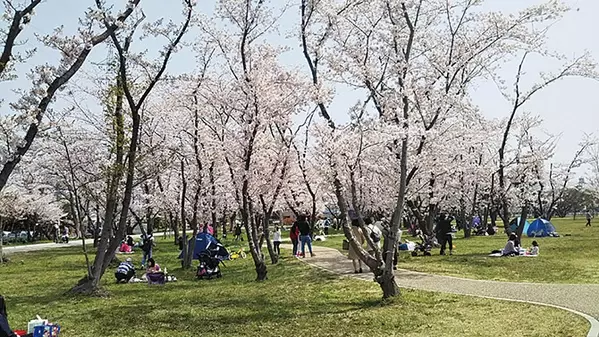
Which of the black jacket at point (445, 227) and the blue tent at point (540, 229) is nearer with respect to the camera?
the black jacket at point (445, 227)

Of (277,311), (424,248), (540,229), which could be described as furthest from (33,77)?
(540,229)

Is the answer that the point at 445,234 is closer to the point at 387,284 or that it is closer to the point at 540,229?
the point at 387,284

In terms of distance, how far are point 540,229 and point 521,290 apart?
23.8m

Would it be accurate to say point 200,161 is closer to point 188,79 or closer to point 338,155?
point 188,79

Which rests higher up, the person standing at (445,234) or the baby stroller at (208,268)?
the person standing at (445,234)

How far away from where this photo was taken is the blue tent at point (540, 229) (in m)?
33.3

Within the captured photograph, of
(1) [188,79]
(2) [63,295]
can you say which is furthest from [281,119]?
(2) [63,295]

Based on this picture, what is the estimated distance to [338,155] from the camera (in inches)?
533

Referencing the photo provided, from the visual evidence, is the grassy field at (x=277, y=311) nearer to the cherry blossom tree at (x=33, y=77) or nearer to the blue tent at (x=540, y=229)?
the cherry blossom tree at (x=33, y=77)

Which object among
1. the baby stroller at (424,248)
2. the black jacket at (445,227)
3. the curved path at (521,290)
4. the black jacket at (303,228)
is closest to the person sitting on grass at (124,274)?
the curved path at (521,290)

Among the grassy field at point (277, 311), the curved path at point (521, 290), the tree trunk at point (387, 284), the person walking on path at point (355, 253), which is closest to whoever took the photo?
the grassy field at point (277, 311)

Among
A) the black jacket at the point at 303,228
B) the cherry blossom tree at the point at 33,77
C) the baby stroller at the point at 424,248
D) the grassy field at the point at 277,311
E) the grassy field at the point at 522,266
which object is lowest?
the grassy field at the point at 277,311

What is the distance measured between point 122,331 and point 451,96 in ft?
33.3

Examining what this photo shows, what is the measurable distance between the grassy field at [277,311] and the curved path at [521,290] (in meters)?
0.48
